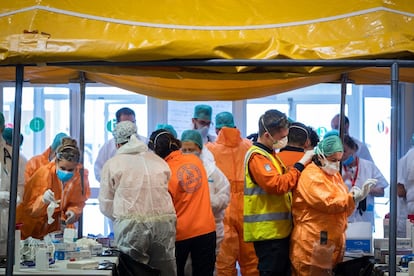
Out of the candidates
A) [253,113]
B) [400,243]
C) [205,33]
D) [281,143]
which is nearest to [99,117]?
[253,113]

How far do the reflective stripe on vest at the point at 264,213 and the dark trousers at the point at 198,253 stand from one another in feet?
1.76

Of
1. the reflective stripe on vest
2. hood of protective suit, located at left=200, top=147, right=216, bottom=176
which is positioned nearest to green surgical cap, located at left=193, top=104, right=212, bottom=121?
hood of protective suit, located at left=200, top=147, right=216, bottom=176

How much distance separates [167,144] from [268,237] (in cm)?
99

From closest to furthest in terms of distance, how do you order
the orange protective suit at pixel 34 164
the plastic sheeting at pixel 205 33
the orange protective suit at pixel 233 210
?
the plastic sheeting at pixel 205 33
the orange protective suit at pixel 233 210
the orange protective suit at pixel 34 164

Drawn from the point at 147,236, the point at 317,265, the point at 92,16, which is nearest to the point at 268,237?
the point at 317,265

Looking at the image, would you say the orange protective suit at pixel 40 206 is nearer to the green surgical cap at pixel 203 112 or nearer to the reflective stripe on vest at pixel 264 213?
the reflective stripe on vest at pixel 264 213

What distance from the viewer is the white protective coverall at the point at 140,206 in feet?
16.0

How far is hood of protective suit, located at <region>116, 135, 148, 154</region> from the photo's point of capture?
5035mm

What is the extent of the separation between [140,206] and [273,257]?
2.93 ft

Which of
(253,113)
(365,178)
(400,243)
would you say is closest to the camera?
(400,243)

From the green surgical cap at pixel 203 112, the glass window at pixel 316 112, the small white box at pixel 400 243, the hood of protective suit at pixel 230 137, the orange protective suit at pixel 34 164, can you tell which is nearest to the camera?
the small white box at pixel 400 243

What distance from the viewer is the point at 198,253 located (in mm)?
5477

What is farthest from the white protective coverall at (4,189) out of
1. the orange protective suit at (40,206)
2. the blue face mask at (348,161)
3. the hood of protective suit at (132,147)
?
the blue face mask at (348,161)

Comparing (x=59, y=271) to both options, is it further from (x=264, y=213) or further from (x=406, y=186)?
(x=406, y=186)
